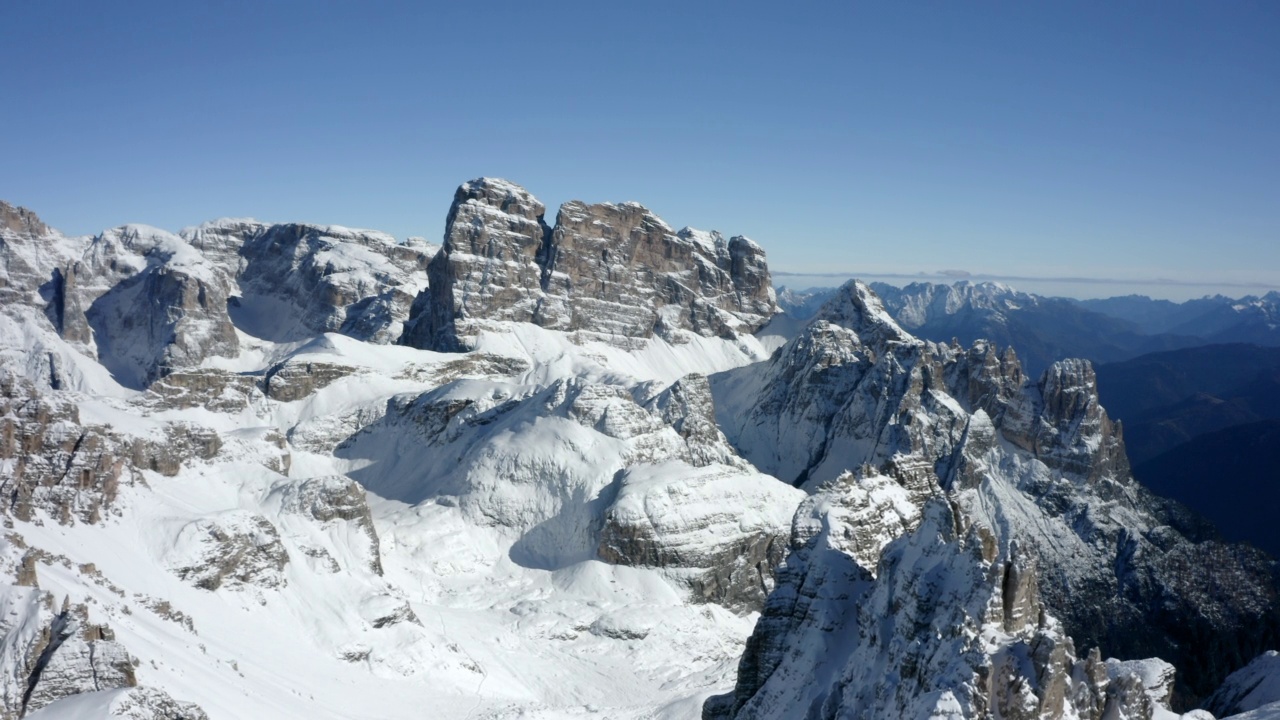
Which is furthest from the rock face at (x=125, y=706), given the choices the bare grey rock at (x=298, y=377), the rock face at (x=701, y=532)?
the bare grey rock at (x=298, y=377)

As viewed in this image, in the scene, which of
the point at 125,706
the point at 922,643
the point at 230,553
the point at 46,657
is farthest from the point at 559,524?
the point at 922,643

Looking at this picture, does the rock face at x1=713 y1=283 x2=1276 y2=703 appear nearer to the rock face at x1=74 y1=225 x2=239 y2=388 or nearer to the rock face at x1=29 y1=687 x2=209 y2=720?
the rock face at x1=29 y1=687 x2=209 y2=720

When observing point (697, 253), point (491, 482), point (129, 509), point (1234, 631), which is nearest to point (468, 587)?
point (491, 482)

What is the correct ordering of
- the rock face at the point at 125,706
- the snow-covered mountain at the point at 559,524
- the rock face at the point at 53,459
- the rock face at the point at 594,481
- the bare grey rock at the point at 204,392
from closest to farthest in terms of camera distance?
the rock face at the point at 125,706
the snow-covered mountain at the point at 559,524
the rock face at the point at 53,459
the rock face at the point at 594,481
the bare grey rock at the point at 204,392

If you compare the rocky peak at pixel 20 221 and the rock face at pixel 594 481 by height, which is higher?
the rocky peak at pixel 20 221

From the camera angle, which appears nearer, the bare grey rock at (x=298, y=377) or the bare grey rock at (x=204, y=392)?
the bare grey rock at (x=204, y=392)

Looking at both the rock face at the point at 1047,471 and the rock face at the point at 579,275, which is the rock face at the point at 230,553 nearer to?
the rock face at the point at 1047,471

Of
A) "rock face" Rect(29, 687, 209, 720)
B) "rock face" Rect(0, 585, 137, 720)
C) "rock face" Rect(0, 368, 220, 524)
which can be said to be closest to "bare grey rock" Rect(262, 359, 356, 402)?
"rock face" Rect(0, 368, 220, 524)
